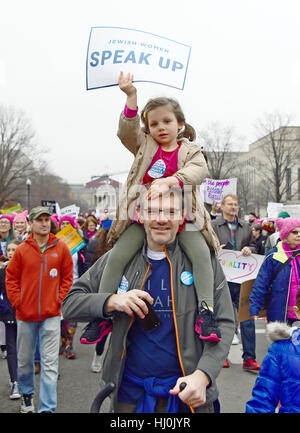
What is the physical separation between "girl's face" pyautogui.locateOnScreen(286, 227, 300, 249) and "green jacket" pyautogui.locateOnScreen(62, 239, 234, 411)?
285 centimetres

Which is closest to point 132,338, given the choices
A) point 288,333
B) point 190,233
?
point 190,233

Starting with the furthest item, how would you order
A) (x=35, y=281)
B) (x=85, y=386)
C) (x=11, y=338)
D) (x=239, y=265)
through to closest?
(x=239, y=265)
(x=85, y=386)
(x=11, y=338)
(x=35, y=281)

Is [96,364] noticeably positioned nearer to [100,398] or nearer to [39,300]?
[39,300]

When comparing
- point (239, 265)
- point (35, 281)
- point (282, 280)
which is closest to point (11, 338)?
point (35, 281)

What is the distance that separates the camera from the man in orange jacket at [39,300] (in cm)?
464

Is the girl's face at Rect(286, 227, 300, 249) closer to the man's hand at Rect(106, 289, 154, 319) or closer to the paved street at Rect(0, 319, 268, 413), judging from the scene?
the paved street at Rect(0, 319, 268, 413)

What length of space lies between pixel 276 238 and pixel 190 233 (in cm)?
546

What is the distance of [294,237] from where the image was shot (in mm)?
4988

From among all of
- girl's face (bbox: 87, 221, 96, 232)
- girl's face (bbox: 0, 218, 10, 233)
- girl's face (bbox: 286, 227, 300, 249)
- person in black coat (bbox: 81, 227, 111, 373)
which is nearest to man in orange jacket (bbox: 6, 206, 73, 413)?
person in black coat (bbox: 81, 227, 111, 373)

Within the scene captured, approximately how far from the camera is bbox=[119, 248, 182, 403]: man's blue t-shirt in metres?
2.27

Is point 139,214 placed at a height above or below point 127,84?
below

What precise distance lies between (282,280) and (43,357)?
2773 mm

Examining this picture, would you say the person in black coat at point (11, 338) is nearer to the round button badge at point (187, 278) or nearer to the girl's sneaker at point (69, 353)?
the girl's sneaker at point (69, 353)

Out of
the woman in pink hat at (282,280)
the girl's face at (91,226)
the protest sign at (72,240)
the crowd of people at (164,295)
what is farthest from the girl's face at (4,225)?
the crowd of people at (164,295)
